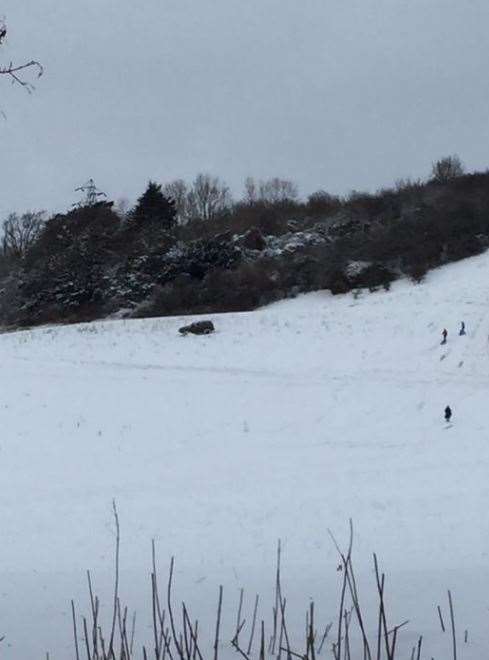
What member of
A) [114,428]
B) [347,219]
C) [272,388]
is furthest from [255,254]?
[114,428]

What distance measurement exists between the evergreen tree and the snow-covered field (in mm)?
17263

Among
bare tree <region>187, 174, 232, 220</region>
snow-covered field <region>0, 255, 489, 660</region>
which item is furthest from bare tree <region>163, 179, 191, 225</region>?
snow-covered field <region>0, 255, 489, 660</region>

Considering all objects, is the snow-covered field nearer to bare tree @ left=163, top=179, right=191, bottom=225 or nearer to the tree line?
the tree line

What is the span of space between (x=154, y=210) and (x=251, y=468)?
29084 mm

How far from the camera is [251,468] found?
10.0 meters

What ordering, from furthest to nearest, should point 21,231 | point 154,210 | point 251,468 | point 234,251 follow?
point 21,231 < point 154,210 < point 234,251 < point 251,468

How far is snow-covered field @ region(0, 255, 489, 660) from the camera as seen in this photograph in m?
6.12

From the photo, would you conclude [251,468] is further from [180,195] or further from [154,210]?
[180,195]

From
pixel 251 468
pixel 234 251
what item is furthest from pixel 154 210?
pixel 251 468

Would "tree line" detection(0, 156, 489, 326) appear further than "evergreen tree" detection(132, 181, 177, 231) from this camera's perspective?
No

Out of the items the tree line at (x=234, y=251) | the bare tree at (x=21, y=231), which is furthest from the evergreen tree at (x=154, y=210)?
the bare tree at (x=21, y=231)

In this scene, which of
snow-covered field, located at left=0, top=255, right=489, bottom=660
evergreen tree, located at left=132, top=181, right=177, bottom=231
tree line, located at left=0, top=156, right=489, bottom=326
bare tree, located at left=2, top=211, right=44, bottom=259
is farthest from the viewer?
bare tree, located at left=2, top=211, right=44, bottom=259

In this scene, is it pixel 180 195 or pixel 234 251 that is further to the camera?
pixel 180 195

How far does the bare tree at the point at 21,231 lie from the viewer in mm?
49281
